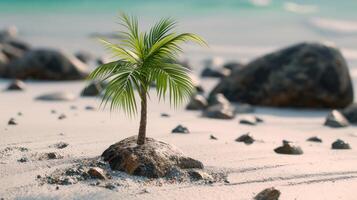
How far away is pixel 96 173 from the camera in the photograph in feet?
12.3

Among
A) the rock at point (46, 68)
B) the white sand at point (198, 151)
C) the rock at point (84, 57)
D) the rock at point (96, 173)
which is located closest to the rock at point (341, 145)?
the white sand at point (198, 151)

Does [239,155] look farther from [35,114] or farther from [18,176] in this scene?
[35,114]

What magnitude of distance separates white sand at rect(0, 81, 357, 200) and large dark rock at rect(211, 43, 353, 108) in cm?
67

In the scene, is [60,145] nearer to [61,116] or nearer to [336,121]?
[61,116]

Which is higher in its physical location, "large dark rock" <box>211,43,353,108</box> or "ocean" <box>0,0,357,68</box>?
"large dark rock" <box>211,43,353,108</box>

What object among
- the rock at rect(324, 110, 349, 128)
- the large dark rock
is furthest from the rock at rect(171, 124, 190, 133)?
the large dark rock

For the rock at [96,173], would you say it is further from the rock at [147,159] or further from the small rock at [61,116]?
the small rock at [61,116]

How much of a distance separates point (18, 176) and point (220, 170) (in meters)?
1.18

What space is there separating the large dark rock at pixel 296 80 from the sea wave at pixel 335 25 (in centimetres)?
1622

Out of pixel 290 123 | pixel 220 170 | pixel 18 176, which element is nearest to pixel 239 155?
pixel 220 170

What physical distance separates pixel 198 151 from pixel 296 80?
12.4ft

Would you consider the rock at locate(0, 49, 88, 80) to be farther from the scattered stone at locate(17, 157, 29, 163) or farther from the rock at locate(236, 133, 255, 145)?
the scattered stone at locate(17, 157, 29, 163)

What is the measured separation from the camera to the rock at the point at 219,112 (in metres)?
6.82

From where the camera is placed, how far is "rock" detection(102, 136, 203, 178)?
151 inches
